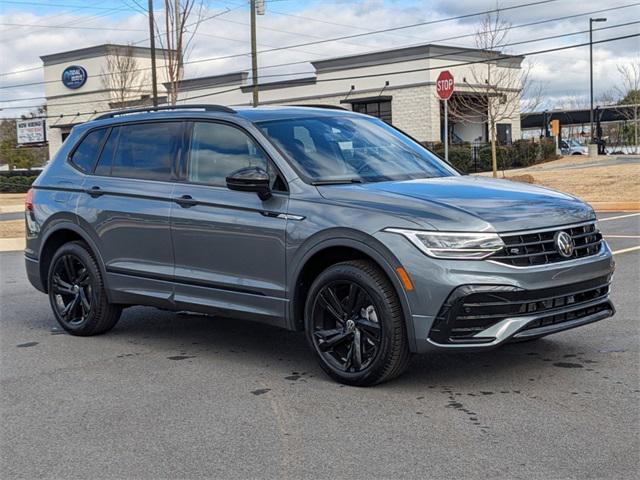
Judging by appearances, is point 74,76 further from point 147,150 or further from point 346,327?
point 346,327

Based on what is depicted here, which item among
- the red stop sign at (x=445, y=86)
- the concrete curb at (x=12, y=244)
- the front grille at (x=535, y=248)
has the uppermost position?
the red stop sign at (x=445, y=86)

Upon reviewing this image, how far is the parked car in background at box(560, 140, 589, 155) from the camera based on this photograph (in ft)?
193

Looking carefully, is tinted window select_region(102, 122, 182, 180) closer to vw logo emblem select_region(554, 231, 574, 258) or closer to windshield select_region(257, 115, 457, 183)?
windshield select_region(257, 115, 457, 183)

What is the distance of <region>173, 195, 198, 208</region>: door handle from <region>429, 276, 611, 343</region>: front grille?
2241 mm

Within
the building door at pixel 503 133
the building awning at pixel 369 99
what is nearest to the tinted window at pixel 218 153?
the building awning at pixel 369 99

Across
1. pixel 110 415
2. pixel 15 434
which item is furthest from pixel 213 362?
pixel 15 434

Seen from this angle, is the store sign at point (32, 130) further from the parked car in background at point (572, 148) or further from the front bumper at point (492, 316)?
the front bumper at point (492, 316)

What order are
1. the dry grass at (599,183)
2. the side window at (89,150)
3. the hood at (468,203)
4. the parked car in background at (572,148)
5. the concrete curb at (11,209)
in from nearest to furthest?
1. the hood at (468,203)
2. the side window at (89,150)
3. the dry grass at (599,183)
4. the concrete curb at (11,209)
5. the parked car in background at (572,148)

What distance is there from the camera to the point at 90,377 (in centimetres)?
620

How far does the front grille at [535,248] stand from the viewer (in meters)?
5.16

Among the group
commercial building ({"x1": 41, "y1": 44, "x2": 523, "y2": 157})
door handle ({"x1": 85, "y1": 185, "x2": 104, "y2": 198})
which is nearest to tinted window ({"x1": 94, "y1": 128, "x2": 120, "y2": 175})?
door handle ({"x1": 85, "y1": 185, "x2": 104, "y2": 198})

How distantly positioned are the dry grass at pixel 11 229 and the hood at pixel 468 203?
48.5 ft

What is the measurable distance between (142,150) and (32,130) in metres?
59.0

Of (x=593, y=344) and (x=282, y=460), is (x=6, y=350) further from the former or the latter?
(x=593, y=344)
